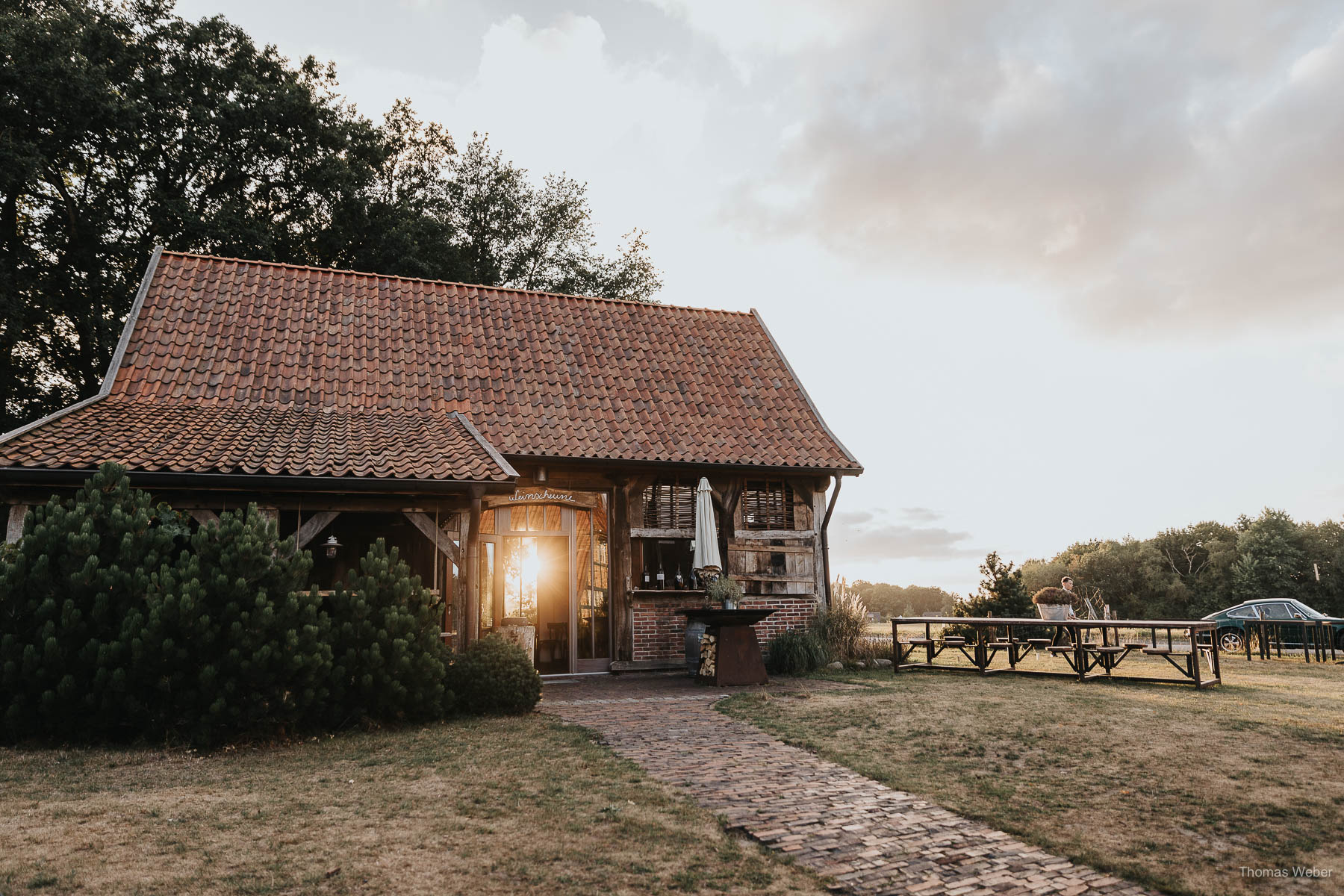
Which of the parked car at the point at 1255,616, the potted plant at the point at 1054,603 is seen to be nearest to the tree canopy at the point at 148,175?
the potted plant at the point at 1054,603

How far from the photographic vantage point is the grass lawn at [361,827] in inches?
147

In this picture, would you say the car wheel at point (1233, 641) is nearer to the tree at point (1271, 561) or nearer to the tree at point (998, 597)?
the tree at point (998, 597)

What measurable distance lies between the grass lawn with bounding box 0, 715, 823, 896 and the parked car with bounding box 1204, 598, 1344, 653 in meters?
19.0

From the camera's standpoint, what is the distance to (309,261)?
72.7ft

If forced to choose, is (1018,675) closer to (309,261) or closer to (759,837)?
(759,837)

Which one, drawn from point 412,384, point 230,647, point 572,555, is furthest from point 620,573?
point 230,647

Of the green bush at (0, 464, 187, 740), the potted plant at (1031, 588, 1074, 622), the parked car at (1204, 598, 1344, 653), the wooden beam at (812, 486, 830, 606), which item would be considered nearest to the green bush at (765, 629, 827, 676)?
the wooden beam at (812, 486, 830, 606)

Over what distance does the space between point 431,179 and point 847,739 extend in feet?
74.9

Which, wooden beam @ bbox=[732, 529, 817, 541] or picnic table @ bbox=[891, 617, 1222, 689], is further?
wooden beam @ bbox=[732, 529, 817, 541]

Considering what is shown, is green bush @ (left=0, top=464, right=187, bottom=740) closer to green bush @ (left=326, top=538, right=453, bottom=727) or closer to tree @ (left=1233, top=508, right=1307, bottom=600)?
green bush @ (left=326, top=538, right=453, bottom=727)

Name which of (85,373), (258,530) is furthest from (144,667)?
(85,373)

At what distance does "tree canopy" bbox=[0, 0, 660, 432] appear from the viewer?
17.2 m

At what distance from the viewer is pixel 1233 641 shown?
64.3 ft

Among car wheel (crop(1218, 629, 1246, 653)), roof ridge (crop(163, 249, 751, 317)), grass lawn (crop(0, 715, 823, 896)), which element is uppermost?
roof ridge (crop(163, 249, 751, 317))
